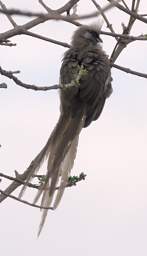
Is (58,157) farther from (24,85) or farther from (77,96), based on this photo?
(24,85)

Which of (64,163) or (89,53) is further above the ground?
(89,53)

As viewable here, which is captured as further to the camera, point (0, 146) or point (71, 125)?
point (71, 125)

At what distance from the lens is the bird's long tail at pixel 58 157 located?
3.98m

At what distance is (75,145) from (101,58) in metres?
0.71

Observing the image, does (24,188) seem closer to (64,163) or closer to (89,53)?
(64,163)

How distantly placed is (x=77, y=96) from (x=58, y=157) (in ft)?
2.61

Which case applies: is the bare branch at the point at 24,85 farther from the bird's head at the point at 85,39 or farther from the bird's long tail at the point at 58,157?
the bird's head at the point at 85,39

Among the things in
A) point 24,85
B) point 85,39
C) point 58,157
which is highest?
point 85,39

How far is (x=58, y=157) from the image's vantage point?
453 cm

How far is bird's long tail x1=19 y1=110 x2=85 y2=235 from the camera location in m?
3.98

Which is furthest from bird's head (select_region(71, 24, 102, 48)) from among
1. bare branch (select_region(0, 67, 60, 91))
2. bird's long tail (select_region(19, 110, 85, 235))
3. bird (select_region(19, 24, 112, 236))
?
→ bare branch (select_region(0, 67, 60, 91))

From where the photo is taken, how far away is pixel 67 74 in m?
4.84

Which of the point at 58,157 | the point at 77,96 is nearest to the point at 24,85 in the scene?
the point at 58,157

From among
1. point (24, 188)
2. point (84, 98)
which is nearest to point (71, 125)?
point (84, 98)
